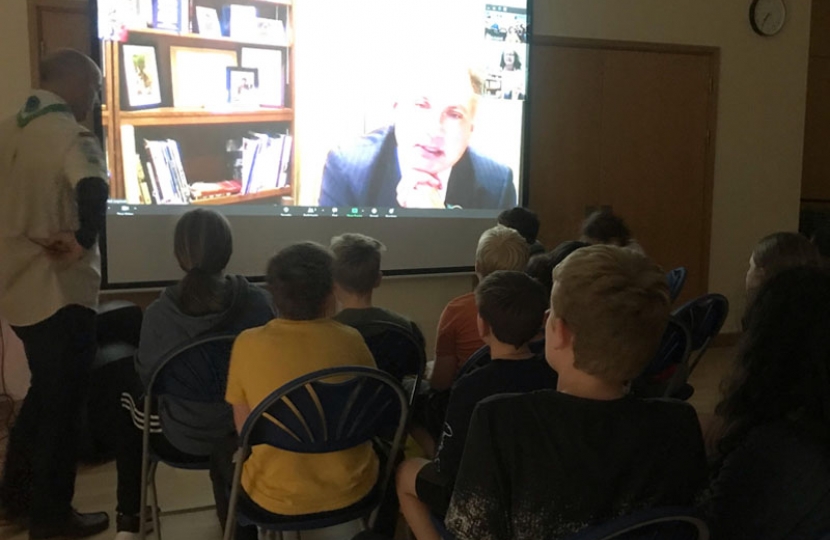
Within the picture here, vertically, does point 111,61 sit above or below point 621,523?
above

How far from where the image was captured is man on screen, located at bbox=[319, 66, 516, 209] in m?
3.95

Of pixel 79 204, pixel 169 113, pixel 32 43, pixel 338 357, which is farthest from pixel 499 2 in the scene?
pixel 338 357

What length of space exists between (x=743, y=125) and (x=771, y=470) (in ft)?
14.7

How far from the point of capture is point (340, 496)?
70.5 inches

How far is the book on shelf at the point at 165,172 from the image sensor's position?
3.42 metres

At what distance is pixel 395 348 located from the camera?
2.08 meters

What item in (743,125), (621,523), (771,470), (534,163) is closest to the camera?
(621,523)

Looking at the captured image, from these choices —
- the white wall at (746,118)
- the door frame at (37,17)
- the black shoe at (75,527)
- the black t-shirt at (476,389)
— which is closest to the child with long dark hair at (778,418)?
the black t-shirt at (476,389)

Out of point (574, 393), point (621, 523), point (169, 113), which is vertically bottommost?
point (621, 523)

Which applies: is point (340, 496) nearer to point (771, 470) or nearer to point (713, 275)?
point (771, 470)

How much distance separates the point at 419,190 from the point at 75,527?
7.77 ft

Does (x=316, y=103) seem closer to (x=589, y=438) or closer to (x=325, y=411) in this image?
(x=325, y=411)

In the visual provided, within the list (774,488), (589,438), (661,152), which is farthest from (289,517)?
(661,152)

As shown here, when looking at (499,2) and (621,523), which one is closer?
(621,523)
